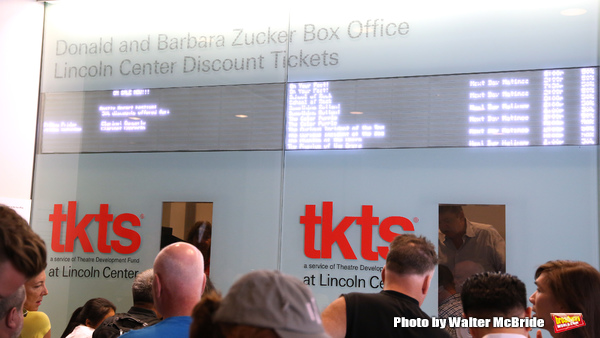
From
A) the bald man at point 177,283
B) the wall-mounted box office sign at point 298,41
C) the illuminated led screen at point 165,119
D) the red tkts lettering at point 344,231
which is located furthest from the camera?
the illuminated led screen at point 165,119

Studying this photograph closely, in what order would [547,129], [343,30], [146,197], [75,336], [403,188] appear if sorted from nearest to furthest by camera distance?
[75,336] < [547,129] < [403,188] < [343,30] < [146,197]

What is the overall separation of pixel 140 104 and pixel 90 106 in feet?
1.67

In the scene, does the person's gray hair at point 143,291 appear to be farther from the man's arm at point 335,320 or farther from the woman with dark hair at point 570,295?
the woman with dark hair at point 570,295

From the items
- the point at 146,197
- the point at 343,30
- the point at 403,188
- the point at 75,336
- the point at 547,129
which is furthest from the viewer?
the point at 146,197

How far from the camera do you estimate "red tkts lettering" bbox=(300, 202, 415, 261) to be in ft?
15.0

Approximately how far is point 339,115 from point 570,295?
2.66m

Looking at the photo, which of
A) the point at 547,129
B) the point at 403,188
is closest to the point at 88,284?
the point at 403,188

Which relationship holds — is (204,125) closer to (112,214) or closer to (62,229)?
(112,214)

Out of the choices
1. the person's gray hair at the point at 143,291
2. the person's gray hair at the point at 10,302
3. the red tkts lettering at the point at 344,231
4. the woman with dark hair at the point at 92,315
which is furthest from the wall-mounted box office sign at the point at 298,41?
the person's gray hair at the point at 10,302

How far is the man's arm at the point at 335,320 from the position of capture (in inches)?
93.0

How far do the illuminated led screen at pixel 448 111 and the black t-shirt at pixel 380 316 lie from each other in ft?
7.55

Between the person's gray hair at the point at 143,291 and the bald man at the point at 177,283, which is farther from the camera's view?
the person's gray hair at the point at 143,291

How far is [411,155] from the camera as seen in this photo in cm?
460

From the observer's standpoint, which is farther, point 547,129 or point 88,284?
point 88,284
